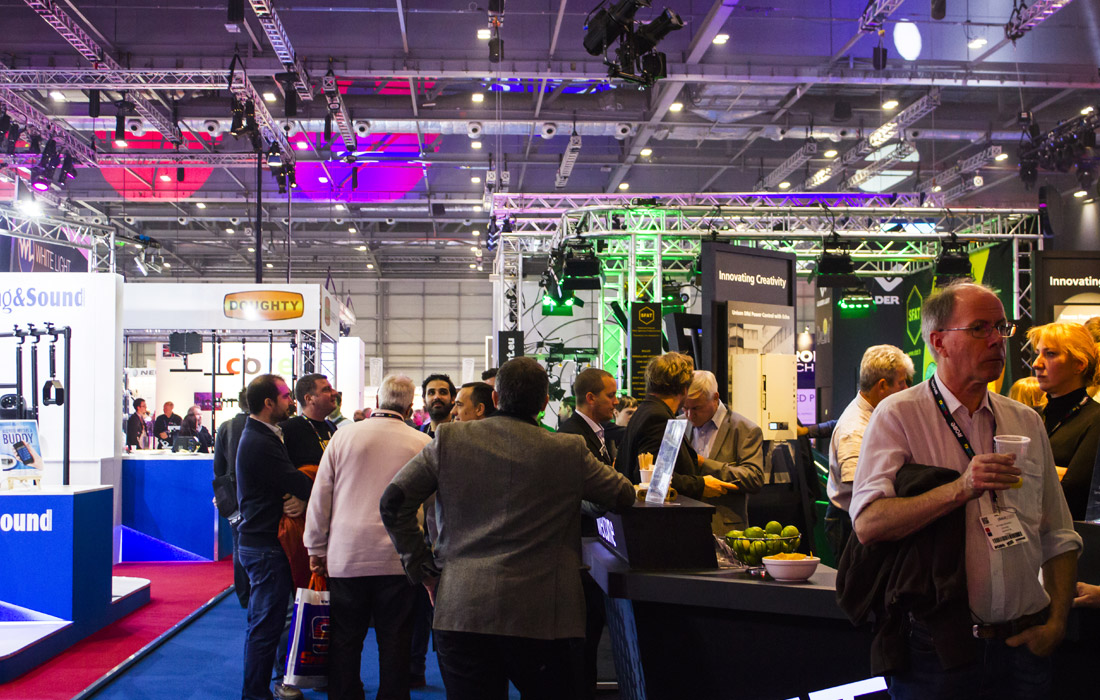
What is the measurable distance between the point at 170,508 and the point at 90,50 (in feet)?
17.7

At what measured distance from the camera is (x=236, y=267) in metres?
25.2

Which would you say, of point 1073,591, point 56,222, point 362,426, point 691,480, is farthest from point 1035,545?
point 56,222

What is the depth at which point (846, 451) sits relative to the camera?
3.39m

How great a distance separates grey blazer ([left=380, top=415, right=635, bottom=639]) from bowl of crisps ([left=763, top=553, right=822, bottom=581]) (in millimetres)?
467

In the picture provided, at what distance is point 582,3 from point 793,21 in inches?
101

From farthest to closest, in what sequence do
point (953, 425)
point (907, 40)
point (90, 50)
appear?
point (907, 40)
point (90, 50)
point (953, 425)

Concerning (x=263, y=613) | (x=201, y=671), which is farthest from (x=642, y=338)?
(x=263, y=613)

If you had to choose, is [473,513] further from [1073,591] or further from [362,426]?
[1073,591]

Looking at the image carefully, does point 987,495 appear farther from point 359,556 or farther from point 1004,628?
point 359,556

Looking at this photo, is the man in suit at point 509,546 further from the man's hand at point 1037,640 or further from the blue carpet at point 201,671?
the blue carpet at point 201,671

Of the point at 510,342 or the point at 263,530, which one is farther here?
the point at 510,342

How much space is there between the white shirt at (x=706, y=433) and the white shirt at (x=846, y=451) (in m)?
0.66

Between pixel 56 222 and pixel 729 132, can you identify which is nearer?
pixel 56 222

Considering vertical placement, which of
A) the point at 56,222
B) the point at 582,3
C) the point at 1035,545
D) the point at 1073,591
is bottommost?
the point at 1073,591
